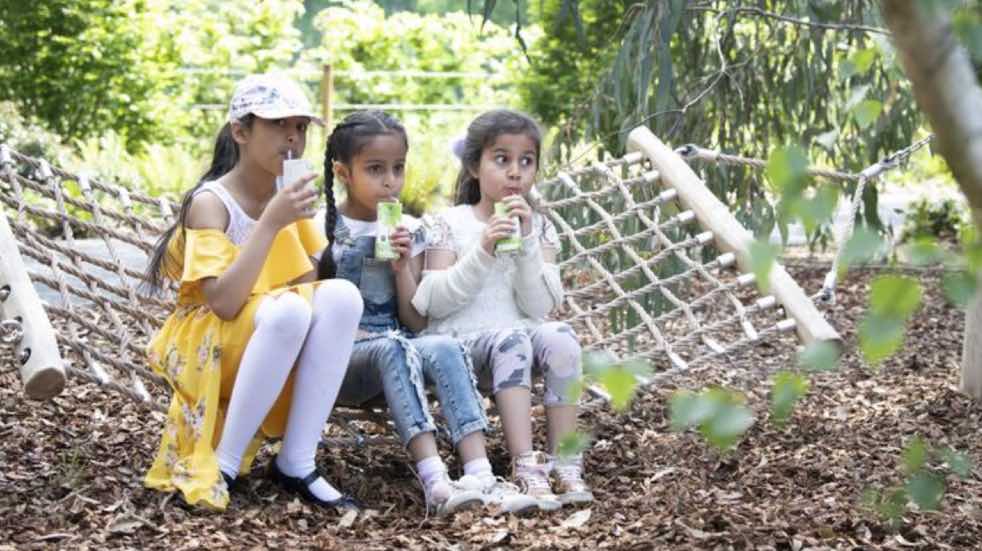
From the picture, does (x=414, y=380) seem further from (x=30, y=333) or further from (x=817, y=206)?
(x=817, y=206)

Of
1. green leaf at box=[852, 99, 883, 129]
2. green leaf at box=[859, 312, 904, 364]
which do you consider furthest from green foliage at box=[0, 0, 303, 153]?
green leaf at box=[859, 312, 904, 364]

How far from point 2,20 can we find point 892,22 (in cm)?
909

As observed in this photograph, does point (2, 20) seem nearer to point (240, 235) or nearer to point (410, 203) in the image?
point (410, 203)

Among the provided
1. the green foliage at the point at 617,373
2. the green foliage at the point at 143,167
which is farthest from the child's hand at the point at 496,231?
the green foliage at the point at 143,167

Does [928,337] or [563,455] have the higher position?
[563,455]

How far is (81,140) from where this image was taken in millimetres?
Result: 9461

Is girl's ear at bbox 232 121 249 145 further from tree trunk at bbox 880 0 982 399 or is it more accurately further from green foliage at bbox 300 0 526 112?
green foliage at bbox 300 0 526 112

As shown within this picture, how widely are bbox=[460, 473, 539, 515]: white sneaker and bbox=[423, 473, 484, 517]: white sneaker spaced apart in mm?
15

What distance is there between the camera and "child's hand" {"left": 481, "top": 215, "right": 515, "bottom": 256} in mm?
2762

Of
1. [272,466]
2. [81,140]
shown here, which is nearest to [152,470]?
[272,466]

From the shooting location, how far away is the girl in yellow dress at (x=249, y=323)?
101 inches

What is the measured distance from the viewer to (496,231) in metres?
2.76

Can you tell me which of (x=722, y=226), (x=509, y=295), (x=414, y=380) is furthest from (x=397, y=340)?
(x=722, y=226)

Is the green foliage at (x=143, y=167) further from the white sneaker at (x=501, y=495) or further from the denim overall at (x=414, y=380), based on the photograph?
the white sneaker at (x=501, y=495)
